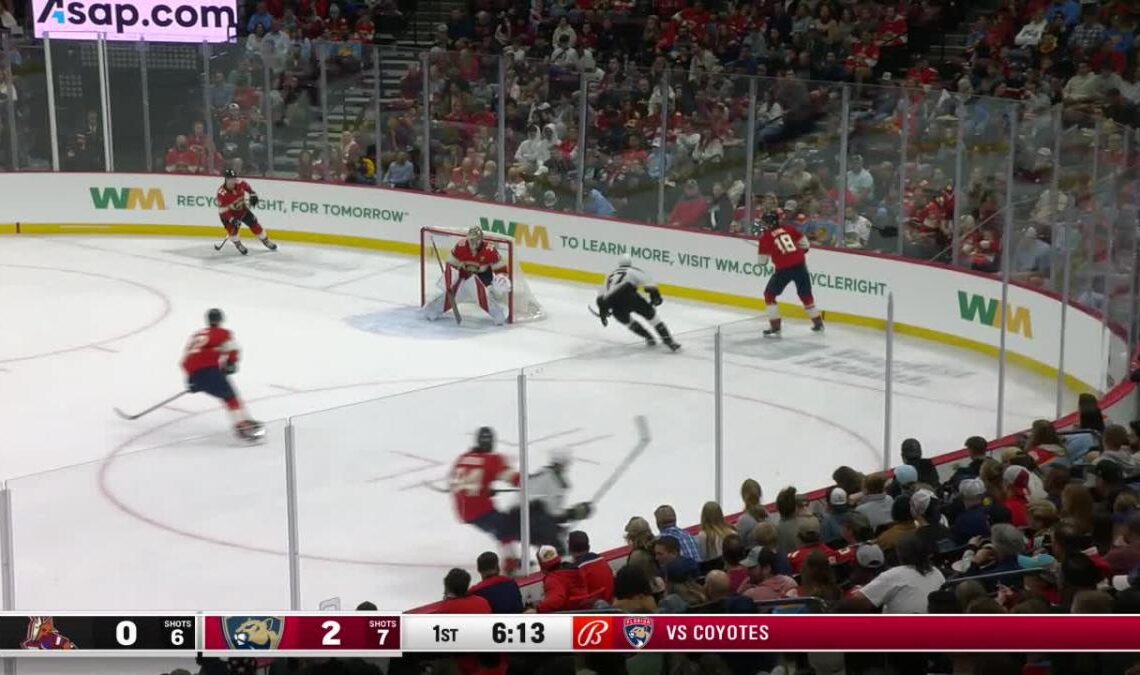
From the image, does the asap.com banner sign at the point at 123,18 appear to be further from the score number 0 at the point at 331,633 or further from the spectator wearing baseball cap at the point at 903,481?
the score number 0 at the point at 331,633

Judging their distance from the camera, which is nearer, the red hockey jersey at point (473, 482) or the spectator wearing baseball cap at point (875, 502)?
the red hockey jersey at point (473, 482)

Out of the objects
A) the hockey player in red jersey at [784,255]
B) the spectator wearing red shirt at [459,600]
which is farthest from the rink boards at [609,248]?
the spectator wearing red shirt at [459,600]

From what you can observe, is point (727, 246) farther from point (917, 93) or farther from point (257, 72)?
point (257, 72)

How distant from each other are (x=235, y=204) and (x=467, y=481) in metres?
12.0

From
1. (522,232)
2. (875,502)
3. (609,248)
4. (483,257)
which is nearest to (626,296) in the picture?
(483,257)

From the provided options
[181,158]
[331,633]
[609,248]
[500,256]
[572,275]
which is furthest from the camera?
[181,158]

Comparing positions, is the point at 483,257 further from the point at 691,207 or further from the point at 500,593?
the point at 500,593

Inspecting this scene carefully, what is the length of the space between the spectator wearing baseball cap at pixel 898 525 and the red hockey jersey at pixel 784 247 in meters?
7.02

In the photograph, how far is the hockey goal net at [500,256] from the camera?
16.5m

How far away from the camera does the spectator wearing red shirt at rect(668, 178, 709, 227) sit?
17.4 m

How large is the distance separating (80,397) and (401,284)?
17.9ft

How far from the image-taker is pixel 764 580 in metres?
7.51

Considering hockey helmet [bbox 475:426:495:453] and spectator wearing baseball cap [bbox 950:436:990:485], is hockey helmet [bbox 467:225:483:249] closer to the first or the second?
spectator wearing baseball cap [bbox 950:436:990:485]

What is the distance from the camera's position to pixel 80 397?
1366 cm
